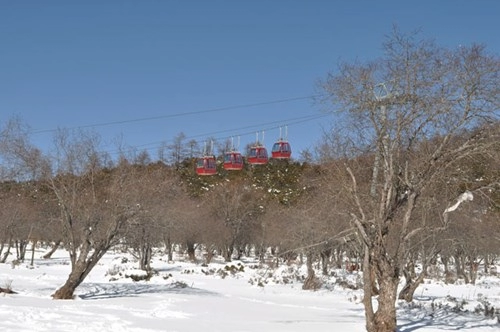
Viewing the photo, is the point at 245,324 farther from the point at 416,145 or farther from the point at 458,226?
the point at 458,226

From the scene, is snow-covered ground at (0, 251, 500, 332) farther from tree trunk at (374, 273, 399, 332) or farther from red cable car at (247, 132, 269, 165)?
red cable car at (247, 132, 269, 165)

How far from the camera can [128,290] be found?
24.9m

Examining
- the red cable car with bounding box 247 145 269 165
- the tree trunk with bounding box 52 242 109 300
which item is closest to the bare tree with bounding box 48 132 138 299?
the tree trunk with bounding box 52 242 109 300

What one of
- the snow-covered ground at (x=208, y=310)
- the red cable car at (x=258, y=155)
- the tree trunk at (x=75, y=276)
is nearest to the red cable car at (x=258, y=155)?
the red cable car at (x=258, y=155)

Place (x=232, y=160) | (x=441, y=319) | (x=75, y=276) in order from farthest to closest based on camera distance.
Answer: (x=232, y=160)
(x=75, y=276)
(x=441, y=319)

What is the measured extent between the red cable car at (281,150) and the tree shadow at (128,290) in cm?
701

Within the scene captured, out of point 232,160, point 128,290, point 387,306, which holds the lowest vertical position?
point 128,290

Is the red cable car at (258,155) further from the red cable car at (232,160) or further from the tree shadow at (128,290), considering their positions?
the tree shadow at (128,290)

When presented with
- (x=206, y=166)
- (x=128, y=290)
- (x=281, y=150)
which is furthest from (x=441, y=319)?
(x=206, y=166)

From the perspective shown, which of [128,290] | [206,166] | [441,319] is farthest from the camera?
[206,166]

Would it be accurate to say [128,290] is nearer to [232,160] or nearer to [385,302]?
[232,160]

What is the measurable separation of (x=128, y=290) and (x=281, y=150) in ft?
31.3

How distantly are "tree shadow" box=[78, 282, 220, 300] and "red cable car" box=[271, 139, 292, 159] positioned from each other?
701 centimetres

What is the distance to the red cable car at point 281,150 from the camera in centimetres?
2555
